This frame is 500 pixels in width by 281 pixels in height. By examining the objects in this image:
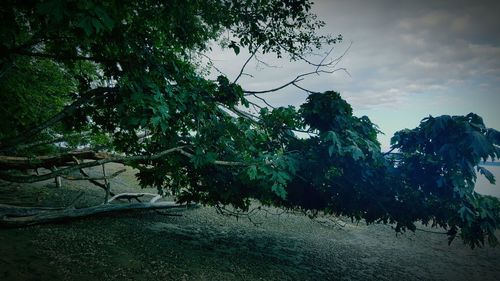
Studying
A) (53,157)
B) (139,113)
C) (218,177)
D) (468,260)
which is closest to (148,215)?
(53,157)

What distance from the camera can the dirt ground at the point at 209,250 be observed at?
6762 millimetres

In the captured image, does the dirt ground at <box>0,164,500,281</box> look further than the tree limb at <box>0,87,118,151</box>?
Yes

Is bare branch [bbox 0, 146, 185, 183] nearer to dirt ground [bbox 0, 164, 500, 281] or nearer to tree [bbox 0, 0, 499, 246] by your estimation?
tree [bbox 0, 0, 499, 246]

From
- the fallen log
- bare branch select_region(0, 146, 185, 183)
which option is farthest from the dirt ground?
bare branch select_region(0, 146, 185, 183)

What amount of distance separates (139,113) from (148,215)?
8.36 m

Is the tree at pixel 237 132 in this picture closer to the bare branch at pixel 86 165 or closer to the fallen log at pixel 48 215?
the bare branch at pixel 86 165

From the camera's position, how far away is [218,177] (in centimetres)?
800

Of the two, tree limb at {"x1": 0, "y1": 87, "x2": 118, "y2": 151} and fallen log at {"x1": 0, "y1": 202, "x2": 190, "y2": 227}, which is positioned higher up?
tree limb at {"x1": 0, "y1": 87, "x2": 118, "y2": 151}

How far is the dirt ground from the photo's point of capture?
6.76 meters

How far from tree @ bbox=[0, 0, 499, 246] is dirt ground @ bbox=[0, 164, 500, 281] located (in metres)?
1.78

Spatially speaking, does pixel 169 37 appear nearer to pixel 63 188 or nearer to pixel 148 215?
pixel 148 215

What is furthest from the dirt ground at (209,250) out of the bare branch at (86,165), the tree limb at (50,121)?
the tree limb at (50,121)

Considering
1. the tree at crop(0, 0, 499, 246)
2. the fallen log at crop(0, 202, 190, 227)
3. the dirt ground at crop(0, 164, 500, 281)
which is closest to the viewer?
the tree at crop(0, 0, 499, 246)

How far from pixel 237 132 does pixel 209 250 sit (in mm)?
4546
